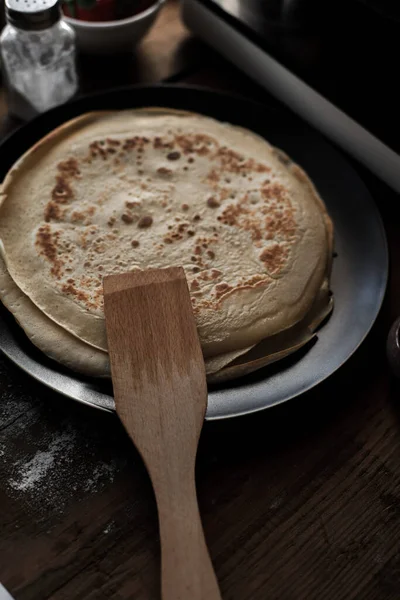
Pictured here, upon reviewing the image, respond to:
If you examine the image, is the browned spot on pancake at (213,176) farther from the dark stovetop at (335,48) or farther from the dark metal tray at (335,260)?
the dark stovetop at (335,48)

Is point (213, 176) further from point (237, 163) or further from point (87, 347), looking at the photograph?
point (87, 347)

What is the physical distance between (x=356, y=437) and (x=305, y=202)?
42 centimetres

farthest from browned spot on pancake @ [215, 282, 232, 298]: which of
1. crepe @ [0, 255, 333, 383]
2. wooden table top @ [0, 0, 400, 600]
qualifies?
wooden table top @ [0, 0, 400, 600]

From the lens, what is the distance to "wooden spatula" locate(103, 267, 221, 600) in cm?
→ 90

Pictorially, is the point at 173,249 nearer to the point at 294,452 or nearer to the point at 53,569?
the point at 294,452

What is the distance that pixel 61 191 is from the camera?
128 cm

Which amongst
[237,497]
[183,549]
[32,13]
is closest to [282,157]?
[32,13]

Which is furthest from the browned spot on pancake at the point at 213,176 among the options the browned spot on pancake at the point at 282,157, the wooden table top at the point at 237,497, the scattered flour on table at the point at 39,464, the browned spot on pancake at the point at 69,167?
the scattered flour on table at the point at 39,464

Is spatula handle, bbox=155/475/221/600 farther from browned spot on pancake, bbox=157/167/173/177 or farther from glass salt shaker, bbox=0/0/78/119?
glass salt shaker, bbox=0/0/78/119

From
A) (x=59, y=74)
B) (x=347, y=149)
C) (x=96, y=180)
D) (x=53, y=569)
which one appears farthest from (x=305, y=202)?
(x=53, y=569)

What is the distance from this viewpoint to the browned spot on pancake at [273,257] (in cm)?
121

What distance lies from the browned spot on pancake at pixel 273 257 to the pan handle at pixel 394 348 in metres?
0.21

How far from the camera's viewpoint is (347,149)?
150cm

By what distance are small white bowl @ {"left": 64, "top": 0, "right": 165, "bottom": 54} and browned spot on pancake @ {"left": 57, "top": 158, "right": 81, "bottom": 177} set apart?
0.39 meters
